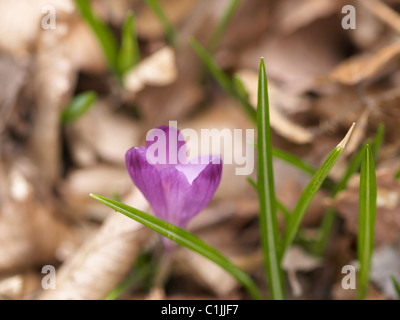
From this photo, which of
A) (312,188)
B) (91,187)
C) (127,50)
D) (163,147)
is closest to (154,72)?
(127,50)

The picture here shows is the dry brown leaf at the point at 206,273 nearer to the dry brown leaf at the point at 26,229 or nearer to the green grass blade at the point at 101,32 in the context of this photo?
the dry brown leaf at the point at 26,229

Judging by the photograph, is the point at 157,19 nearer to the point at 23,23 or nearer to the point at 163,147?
the point at 23,23

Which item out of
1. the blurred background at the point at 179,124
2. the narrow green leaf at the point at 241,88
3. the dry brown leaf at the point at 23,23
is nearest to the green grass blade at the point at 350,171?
the blurred background at the point at 179,124

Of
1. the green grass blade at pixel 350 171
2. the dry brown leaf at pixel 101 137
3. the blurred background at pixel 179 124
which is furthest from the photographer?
the dry brown leaf at pixel 101 137

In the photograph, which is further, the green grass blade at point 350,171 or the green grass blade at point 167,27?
the green grass blade at point 167,27
